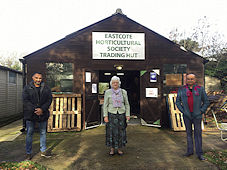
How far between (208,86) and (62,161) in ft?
50.5

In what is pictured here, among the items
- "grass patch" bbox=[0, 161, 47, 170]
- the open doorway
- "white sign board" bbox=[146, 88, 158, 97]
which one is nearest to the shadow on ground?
"grass patch" bbox=[0, 161, 47, 170]

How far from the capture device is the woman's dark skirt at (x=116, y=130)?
11.6 feet

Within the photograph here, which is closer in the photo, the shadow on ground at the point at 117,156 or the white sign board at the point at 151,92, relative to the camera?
the shadow on ground at the point at 117,156

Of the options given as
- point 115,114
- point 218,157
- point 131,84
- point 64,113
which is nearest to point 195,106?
point 218,157

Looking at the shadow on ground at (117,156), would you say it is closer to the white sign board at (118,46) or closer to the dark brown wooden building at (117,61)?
the dark brown wooden building at (117,61)

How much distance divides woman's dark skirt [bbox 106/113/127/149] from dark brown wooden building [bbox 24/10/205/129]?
2827 millimetres

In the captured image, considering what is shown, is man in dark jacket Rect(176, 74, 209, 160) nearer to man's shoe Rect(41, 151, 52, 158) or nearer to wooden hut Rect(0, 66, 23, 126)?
man's shoe Rect(41, 151, 52, 158)

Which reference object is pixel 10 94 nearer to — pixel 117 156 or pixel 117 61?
pixel 117 61

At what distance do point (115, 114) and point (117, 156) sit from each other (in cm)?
102

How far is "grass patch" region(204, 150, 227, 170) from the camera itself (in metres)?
3.16

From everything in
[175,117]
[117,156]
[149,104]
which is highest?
[149,104]

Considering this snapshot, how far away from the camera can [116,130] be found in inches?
140

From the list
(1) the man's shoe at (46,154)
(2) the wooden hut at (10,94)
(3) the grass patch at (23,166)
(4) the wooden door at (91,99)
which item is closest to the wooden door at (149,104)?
(4) the wooden door at (91,99)

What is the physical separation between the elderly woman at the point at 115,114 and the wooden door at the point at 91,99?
2.77 meters
